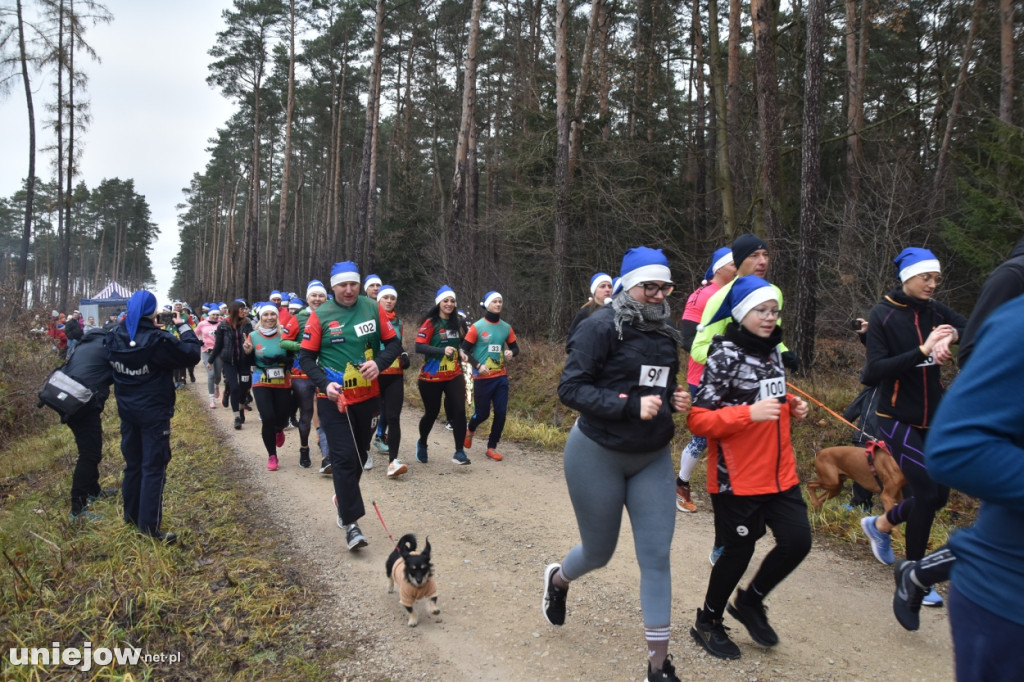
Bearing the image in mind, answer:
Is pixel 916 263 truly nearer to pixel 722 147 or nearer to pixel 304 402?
pixel 304 402

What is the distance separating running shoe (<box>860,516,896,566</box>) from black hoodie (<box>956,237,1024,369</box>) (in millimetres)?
2352

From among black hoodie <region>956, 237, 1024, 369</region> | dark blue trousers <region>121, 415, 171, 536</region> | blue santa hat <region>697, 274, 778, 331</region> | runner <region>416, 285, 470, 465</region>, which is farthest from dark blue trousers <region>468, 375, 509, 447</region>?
black hoodie <region>956, 237, 1024, 369</region>

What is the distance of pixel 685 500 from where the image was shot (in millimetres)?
6395

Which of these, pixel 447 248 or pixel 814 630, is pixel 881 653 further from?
pixel 447 248

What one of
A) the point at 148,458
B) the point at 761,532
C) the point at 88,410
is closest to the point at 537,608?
the point at 761,532

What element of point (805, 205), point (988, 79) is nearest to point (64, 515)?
point (805, 205)

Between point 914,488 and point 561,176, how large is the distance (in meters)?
12.6

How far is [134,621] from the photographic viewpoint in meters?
4.14

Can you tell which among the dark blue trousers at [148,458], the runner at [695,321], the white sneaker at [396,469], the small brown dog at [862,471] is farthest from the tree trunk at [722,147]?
the dark blue trousers at [148,458]

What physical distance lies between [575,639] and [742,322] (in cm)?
219

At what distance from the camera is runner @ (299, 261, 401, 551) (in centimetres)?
533

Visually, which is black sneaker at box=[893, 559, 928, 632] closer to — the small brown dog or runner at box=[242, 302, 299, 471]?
the small brown dog

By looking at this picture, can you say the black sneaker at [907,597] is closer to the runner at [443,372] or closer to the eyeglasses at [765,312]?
the eyeglasses at [765,312]

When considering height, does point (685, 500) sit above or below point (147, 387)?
below
